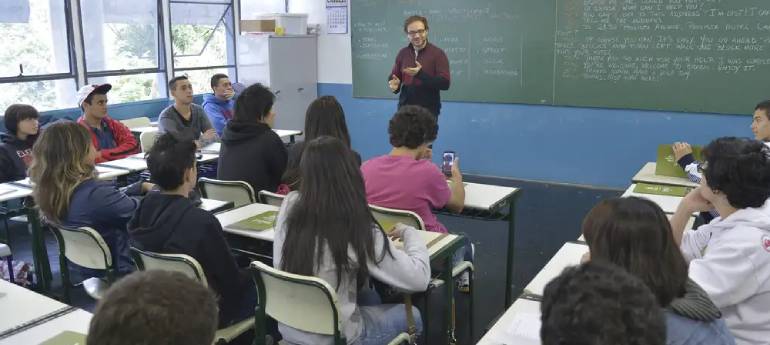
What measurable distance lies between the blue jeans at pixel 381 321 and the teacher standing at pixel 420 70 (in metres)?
3.20

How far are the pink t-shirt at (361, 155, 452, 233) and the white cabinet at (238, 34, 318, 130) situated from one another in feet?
14.7

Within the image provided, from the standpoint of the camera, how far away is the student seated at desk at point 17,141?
4.38 m

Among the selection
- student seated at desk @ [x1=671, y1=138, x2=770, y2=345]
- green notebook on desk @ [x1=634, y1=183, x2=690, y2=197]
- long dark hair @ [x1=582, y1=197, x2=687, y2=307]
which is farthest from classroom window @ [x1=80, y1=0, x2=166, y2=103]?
long dark hair @ [x1=582, y1=197, x2=687, y2=307]

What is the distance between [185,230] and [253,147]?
1314 millimetres

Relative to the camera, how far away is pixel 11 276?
3.50 metres

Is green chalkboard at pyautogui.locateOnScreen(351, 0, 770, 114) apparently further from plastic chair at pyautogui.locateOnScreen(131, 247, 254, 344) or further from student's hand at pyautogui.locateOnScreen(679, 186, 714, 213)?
plastic chair at pyautogui.locateOnScreen(131, 247, 254, 344)

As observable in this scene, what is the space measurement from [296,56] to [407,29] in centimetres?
252

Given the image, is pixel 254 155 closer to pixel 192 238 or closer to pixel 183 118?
pixel 192 238

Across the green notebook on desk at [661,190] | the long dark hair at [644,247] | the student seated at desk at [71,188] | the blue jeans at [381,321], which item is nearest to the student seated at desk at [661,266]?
the long dark hair at [644,247]

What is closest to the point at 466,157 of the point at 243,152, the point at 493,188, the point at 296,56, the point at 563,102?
the point at 563,102

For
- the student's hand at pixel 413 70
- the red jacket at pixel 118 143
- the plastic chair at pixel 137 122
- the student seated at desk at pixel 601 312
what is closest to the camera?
the student seated at desk at pixel 601 312

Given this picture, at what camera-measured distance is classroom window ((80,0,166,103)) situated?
6203 millimetres

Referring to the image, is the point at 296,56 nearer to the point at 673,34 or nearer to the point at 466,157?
the point at 466,157

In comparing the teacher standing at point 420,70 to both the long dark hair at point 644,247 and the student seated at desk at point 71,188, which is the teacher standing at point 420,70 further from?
the long dark hair at point 644,247
